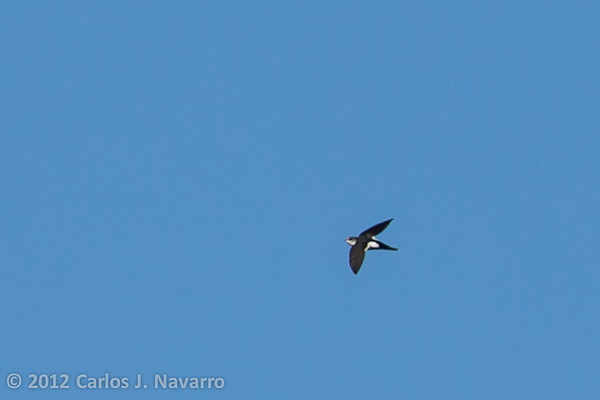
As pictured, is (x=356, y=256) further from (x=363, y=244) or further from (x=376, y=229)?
(x=376, y=229)

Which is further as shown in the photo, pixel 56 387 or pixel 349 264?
pixel 349 264

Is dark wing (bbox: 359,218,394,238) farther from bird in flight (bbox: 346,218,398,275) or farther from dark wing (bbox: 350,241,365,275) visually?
dark wing (bbox: 350,241,365,275)

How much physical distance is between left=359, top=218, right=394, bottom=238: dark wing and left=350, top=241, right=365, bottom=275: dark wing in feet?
3.07

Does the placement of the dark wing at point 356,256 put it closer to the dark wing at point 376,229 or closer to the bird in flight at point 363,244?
the bird in flight at point 363,244

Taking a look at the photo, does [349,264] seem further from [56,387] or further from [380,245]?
[56,387]

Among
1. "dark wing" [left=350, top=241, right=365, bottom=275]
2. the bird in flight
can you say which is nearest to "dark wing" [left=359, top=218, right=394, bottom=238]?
the bird in flight

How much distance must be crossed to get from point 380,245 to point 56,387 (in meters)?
16.3

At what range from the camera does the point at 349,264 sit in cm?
3862

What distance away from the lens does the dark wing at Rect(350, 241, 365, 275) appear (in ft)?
127

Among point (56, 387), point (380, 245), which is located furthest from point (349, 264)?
point (56, 387)

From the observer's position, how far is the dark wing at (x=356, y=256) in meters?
38.6

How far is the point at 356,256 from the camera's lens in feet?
128

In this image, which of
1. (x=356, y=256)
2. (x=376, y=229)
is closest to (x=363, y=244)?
(x=376, y=229)

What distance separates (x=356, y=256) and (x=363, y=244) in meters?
1.31
